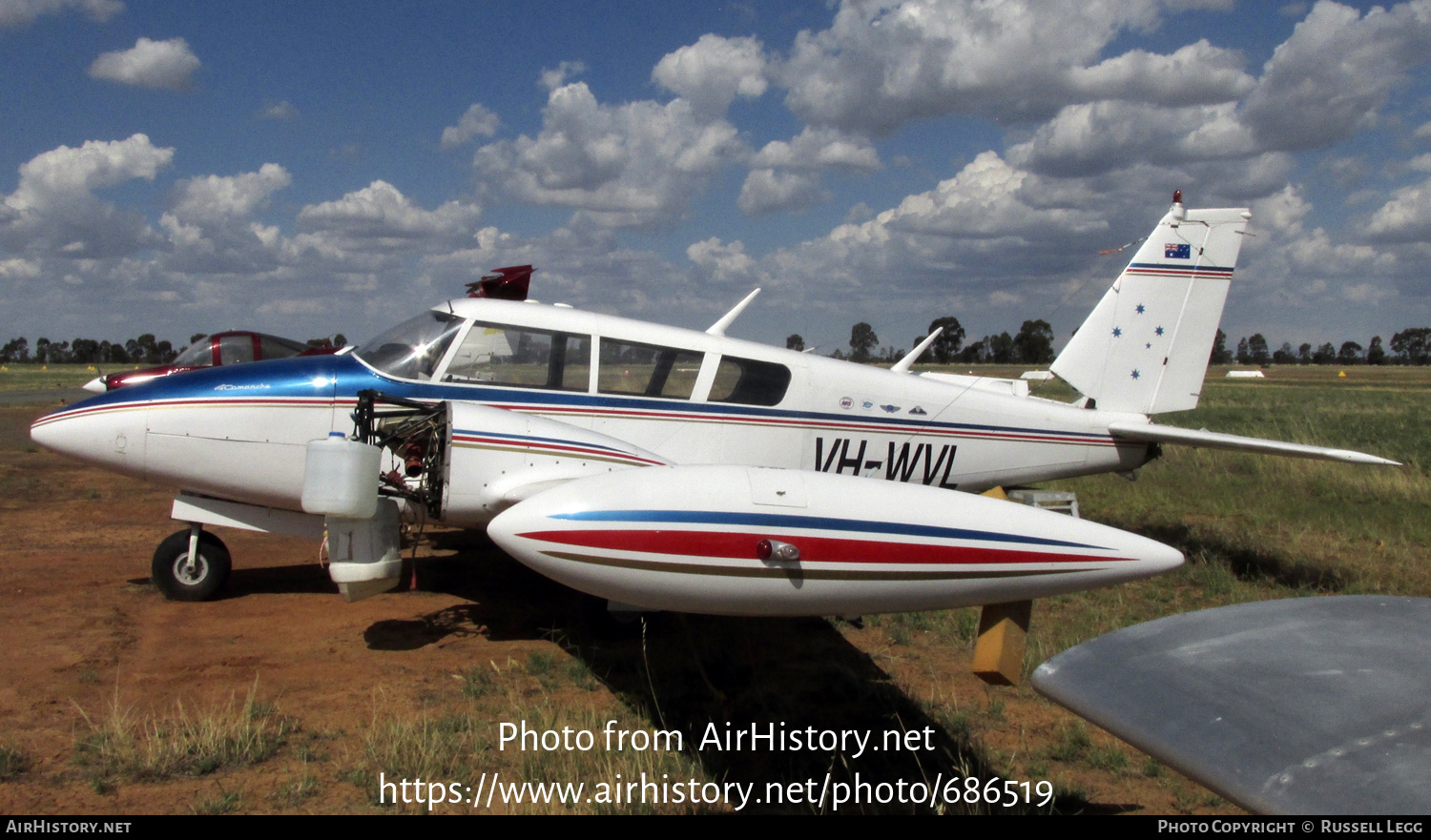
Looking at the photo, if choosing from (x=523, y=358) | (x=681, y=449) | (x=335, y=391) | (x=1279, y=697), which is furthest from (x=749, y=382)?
(x=1279, y=697)

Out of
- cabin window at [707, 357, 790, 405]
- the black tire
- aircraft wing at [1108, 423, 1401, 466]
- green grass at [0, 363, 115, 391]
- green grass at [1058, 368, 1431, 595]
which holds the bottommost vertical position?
green grass at [0, 363, 115, 391]

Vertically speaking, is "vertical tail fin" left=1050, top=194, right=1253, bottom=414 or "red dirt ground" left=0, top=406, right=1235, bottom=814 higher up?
"vertical tail fin" left=1050, top=194, right=1253, bottom=414

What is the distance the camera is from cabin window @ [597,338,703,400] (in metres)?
6.30

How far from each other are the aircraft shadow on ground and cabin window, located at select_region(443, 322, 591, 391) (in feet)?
6.11

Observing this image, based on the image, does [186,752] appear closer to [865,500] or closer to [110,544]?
[865,500]

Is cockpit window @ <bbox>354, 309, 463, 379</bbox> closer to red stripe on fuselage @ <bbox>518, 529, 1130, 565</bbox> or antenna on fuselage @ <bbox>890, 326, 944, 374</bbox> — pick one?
red stripe on fuselage @ <bbox>518, 529, 1130, 565</bbox>

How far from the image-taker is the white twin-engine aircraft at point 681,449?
3.81m

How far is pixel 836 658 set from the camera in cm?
594

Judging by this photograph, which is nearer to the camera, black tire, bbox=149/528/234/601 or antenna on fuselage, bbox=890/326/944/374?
black tire, bbox=149/528/234/601

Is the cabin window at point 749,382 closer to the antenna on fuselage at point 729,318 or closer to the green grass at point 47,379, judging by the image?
the antenna on fuselage at point 729,318

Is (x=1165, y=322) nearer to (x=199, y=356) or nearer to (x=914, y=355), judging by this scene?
(x=914, y=355)

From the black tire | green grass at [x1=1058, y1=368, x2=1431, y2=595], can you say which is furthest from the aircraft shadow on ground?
green grass at [x1=1058, y1=368, x2=1431, y2=595]

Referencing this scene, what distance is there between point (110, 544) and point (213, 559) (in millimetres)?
2852

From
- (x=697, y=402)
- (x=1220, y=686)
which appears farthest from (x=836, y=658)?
(x=1220, y=686)
